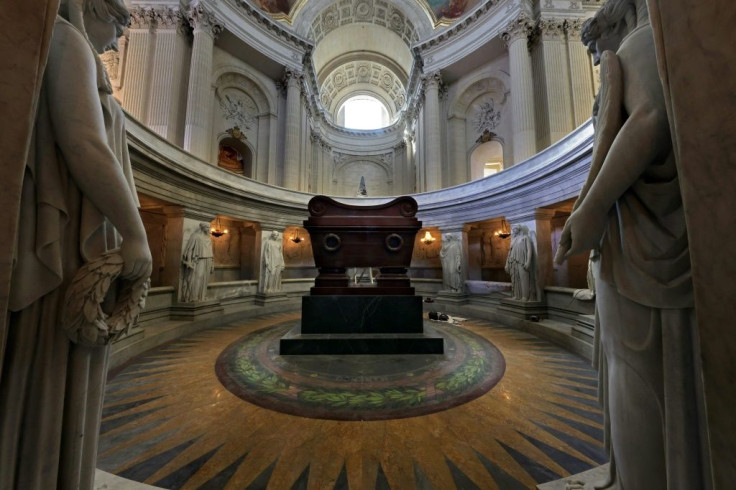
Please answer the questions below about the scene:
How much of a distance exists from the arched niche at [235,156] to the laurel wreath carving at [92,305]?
13514 mm

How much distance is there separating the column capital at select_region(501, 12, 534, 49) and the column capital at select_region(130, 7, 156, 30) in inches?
537

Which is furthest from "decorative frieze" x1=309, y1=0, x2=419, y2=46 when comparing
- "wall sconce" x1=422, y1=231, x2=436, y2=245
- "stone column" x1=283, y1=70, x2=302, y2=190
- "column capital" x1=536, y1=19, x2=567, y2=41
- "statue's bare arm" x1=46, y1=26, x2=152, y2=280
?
"statue's bare arm" x1=46, y1=26, x2=152, y2=280

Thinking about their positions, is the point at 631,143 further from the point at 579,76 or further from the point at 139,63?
the point at 139,63

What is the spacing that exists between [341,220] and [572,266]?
282 inches

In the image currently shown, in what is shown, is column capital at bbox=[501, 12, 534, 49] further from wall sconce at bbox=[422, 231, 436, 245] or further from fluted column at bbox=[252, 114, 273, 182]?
fluted column at bbox=[252, 114, 273, 182]

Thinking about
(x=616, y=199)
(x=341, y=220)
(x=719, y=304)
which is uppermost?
(x=341, y=220)

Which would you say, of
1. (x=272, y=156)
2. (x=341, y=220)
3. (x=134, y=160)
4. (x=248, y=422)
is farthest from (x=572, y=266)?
(x=272, y=156)

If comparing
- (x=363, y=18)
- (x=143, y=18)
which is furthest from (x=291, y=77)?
(x=363, y=18)

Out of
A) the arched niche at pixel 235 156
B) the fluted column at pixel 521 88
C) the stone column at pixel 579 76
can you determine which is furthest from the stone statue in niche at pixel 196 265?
the stone column at pixel 579 76

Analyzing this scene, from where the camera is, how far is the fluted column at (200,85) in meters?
A: 9.45

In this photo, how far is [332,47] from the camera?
17891 millimetres

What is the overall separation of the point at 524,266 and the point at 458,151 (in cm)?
859

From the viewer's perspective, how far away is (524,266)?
6.48 m

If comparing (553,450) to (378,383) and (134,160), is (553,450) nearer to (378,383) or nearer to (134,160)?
(378,383)
